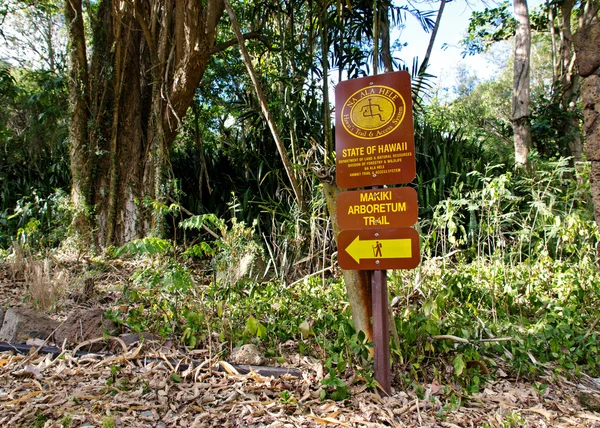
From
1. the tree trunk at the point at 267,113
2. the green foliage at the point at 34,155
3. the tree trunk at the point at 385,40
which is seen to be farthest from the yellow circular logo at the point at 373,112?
the green foliage at the point at 34,155

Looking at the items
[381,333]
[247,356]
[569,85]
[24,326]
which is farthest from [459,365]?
[569,85]

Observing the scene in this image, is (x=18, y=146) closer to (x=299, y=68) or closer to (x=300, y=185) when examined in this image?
(x=299, y=68)

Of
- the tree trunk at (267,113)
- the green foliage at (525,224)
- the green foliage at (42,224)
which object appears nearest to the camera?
the green foliage at (525,224)

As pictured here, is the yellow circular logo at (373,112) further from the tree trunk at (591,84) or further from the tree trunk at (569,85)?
the tree trunk at (569,85)

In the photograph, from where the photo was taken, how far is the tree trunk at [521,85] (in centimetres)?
717

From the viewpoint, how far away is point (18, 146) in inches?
298

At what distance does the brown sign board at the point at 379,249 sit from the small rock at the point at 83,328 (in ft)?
5.61

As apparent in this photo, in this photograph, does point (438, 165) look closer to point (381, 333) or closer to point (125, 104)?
point (381, 333)

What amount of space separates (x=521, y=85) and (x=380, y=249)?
6492 mm

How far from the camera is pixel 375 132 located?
95.7 inches

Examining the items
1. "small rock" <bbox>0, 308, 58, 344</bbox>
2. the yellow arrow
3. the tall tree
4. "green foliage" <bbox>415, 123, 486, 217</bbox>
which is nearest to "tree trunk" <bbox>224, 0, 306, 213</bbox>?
the tall tree

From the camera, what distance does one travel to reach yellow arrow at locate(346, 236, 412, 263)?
2297 millimetres

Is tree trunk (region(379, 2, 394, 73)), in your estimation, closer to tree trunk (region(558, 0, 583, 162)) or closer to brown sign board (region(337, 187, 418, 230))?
brown sign board (region(337, 187, 418, 230))

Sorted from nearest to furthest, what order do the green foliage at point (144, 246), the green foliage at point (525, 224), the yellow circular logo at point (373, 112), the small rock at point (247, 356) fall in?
the yellow circular logo at point (373, 112) < the small rock at point (247, 356) < the green foliage at point (144, 246) < the green foliage at point (525, 224)
